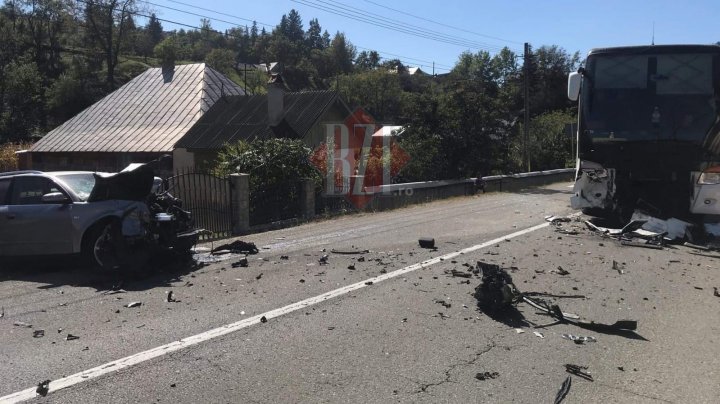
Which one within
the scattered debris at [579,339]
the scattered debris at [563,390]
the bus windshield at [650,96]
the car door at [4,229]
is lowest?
the scattered debris at [579,339]

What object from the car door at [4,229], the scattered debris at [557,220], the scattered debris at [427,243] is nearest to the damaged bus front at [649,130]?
the scattered debris at [557,220]

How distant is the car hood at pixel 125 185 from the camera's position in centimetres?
840

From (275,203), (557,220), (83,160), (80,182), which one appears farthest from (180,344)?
(83,160)

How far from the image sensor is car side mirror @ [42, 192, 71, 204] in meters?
8.45

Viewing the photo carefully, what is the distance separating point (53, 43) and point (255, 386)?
81.0m

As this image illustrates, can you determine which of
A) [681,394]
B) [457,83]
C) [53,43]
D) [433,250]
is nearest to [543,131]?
[457,83]

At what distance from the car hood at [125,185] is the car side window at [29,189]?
86 cm

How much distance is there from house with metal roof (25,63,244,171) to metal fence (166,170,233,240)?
16.4 metres

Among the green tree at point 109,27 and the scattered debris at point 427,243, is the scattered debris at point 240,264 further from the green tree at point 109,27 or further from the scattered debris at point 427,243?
the green tree at point 109,27

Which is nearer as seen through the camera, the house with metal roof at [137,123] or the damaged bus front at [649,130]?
the damaged bus front at [649,130]

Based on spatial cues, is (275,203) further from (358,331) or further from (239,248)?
(358,331)

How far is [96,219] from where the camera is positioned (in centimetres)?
843

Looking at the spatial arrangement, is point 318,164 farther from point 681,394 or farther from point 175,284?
point 681,394

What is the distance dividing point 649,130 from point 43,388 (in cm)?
1046
